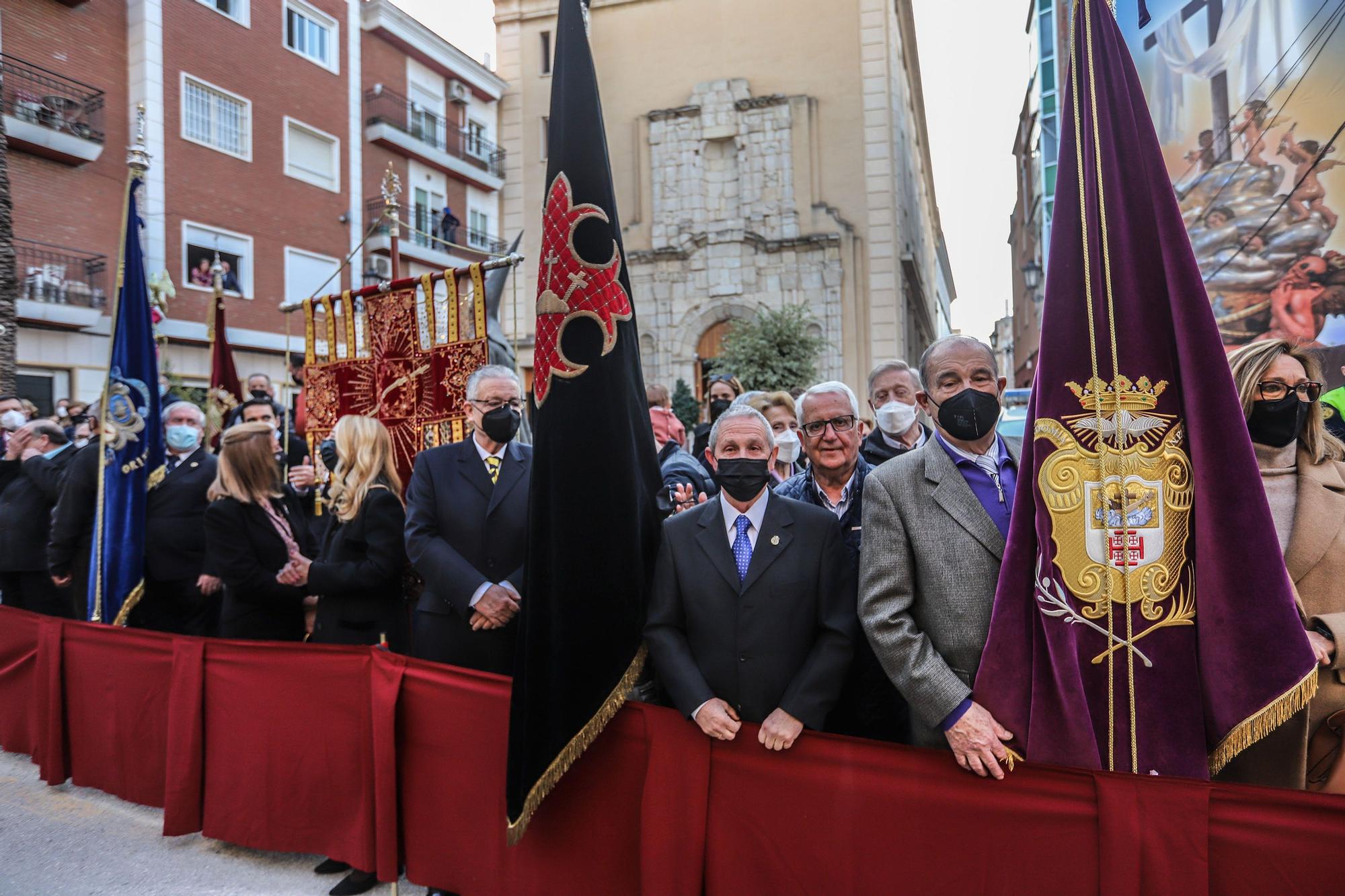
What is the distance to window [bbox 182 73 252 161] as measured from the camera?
619 inches

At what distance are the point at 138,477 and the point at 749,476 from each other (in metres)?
3.77

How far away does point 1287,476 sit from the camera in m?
2.51

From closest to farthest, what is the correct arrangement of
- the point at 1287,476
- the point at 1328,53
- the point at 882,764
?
the point at 882,764, the point at 1287,476, the point at 1328,53

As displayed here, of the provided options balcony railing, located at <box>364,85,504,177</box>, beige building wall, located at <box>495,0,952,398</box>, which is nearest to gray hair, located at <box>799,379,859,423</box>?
beige building wall, located at <box>495,0,952,398</box>

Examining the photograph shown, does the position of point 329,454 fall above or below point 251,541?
above

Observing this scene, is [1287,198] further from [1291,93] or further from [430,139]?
[430,139]

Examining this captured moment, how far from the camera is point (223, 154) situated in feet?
53.6

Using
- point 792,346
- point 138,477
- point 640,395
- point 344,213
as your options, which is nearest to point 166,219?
point 344,213

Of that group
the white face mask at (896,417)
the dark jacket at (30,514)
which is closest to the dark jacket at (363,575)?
the white face mask at (896,417)

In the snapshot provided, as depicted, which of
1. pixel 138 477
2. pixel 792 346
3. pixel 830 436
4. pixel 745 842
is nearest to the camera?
pixel 745 842

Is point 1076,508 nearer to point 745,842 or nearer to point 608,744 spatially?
point 745,842

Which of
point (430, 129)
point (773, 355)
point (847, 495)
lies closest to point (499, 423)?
point (847, 495)

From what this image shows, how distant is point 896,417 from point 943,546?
156 centimetres

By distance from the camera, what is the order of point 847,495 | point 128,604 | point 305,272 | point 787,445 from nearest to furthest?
point 847,495 → point 787,445 → point 128,604 → point 305,272
